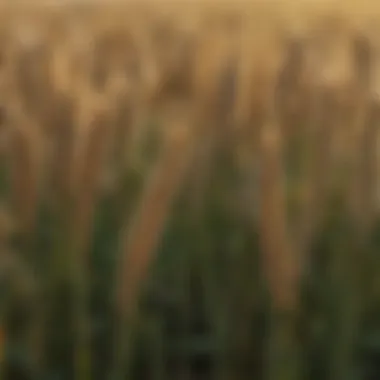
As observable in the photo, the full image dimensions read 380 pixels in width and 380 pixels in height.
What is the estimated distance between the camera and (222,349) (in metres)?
0.51

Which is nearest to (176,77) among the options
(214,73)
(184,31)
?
(214,73)

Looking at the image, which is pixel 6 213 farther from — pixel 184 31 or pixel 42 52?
pixel 184 31

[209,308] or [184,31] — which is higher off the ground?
[184,31]

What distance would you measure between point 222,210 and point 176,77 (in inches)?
3.5

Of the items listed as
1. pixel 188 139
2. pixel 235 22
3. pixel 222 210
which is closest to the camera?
pixel 188 139

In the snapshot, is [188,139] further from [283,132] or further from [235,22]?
[235,22]

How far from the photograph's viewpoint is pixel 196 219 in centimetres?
57

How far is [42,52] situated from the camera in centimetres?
62

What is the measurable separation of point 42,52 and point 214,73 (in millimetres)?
139

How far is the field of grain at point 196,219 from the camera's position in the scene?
490 millimetres

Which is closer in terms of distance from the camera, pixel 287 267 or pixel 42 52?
pixel 287 267

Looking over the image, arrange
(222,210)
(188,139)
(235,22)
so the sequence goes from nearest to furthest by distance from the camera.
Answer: (188,139) → (222,210) → (235,22)

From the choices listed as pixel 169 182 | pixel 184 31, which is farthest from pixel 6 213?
pixel 184 31

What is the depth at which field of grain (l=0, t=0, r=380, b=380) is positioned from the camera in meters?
0.49
